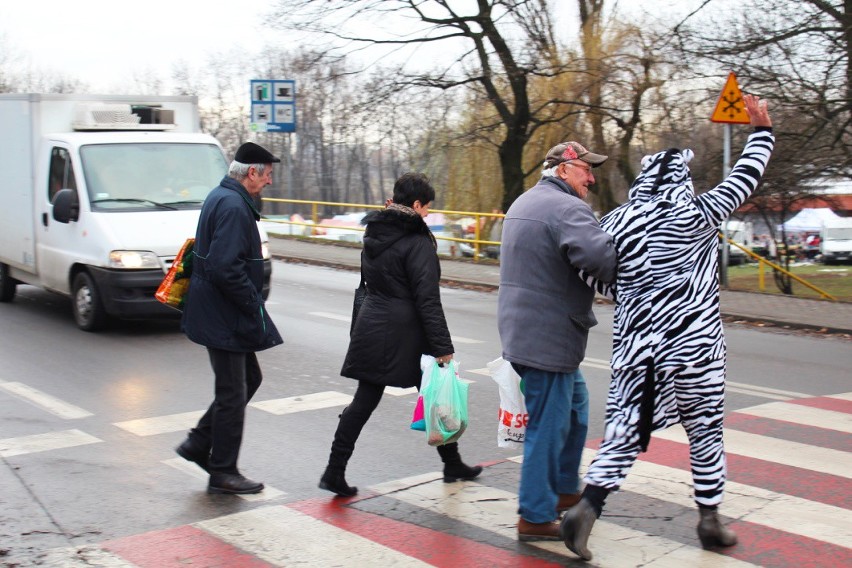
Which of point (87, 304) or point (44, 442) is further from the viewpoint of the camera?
point (87, 304)

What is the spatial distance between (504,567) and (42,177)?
30.0 ft

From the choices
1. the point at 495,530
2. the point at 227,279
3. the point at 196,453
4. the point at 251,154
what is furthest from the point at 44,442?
the point at 495,530

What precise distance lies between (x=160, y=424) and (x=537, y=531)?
3461 mm

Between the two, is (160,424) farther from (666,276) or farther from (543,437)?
(666,276)

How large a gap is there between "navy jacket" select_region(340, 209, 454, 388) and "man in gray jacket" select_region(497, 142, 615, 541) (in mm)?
551

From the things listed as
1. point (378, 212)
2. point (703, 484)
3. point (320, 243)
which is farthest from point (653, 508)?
point (320, 243)

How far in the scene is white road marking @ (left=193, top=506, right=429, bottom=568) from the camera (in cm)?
449

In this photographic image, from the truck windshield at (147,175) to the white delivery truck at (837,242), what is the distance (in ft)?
129

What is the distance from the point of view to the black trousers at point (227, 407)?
5.36 metres

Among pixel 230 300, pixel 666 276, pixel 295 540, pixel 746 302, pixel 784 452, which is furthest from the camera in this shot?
pixel 746 302

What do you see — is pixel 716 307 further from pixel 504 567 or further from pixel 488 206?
pixel 488 206

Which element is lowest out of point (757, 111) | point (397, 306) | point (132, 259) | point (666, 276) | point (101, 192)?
point (132, 259)

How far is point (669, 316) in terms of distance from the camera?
425 centimetres

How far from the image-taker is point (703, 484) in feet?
14.6
